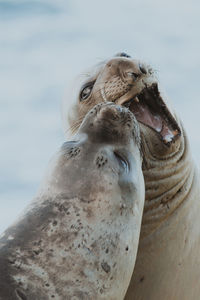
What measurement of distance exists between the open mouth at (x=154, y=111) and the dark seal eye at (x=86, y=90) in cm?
58

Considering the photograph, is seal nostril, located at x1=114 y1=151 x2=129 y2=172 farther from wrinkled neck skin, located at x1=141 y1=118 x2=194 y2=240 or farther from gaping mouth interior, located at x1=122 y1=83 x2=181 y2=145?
gaping mouth interior, located at x1=122 y1=83 x2=181 y2=145

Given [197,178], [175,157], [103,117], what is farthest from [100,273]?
[197,178]

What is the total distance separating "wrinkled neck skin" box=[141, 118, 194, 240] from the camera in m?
6.04

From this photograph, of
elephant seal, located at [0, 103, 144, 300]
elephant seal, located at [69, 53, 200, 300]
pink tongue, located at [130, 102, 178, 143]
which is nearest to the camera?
elephant seal, located at [0, 103, 144, 300]

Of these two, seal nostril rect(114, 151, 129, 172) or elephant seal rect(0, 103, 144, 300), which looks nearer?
elephant seal rect(0, 103, 144, 300)

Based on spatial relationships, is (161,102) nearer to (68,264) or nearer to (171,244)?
(171,244)

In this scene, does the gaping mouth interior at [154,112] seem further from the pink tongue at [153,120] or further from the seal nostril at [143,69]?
the seal nostril at [143,69]

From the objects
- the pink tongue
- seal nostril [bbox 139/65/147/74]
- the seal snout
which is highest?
seal nostril [bbox 139/65/147/74]

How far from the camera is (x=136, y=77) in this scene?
20.5 ft

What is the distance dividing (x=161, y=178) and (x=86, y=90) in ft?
3.92

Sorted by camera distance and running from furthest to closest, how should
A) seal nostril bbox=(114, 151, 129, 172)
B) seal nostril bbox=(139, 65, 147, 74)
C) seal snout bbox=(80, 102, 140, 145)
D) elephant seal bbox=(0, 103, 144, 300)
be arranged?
seal nostril bbox=(139, 65, 147, 74) < seal snout bbox=(80, 102, 140, 145) < seal nostril bbox=(114, 151, 129, 172) < elephant seal bbox=(0, 103, 144, 300)

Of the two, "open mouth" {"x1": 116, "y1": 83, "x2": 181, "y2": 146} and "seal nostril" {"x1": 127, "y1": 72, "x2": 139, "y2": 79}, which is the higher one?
"seal nostril" {"x1": 127, "y1": 72, "x2": 139, "y2": 79}

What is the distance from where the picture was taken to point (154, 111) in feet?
20.8

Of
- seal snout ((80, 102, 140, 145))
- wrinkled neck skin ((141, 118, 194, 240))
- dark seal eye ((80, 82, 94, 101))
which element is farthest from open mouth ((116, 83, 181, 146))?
seal snout ((80, 102, 140, 145))
